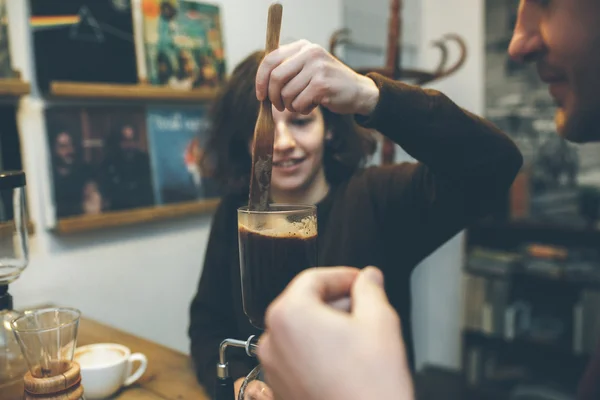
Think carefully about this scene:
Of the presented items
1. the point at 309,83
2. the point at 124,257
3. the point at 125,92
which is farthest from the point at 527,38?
the point at 124,257

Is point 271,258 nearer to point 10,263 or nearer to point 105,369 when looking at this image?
point 105,369

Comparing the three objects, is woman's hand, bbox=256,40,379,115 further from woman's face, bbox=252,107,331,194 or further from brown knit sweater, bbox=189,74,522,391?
woman's face, bbox=252,107,331,194

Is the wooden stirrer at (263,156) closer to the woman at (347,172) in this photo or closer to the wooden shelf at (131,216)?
the woman at (347,172)

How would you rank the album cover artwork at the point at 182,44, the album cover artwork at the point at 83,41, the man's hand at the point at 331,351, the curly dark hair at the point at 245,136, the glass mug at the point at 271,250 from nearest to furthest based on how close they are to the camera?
1. the man's hand at the point at 331,351
2. the glass mug at the point at 271,250
3. the curly dark hair at the point at 245,136
4. the album cover artwork at the point at 83,41
5. the album cover artwork at the point at 182,44

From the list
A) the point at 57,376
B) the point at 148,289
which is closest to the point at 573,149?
the point at 148,289

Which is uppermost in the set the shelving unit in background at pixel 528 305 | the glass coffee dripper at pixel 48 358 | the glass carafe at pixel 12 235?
the glass carafe at pixel 12 235

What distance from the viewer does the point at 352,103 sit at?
84cm

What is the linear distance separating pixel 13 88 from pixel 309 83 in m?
1.01

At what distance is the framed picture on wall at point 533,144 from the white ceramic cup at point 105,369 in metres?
2.21

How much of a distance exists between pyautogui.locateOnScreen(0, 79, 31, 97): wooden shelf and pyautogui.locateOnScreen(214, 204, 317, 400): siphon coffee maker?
1055 mm

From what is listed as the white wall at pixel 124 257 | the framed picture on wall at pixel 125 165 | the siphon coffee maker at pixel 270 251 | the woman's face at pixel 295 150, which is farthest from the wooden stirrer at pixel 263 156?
the white wall at pixel 124 257

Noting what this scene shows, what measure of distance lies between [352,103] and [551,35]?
309mm

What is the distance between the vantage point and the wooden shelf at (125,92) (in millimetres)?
1479

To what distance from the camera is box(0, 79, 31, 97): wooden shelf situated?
138 cm
